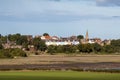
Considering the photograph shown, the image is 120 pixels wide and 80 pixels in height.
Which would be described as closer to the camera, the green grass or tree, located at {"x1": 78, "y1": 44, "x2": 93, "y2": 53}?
the green grass

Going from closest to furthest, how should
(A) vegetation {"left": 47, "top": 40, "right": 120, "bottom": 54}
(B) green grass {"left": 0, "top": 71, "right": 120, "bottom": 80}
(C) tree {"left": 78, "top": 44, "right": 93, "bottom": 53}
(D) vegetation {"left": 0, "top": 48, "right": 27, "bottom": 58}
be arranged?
(B) green grass {"left": 0, "top": 71, "right": 120, "bottom": 80} → (D) vegetation {"left": 0, "top": 48, "right": 27, "bottom": 58} → (C) tree {"left": 78, "top": 44, "right": 93, "bottom": 53} → (A) vegetation {"left": 47, "top": 40, "right": 120, "bottom": 54}

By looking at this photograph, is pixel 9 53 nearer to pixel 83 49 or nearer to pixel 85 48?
pixel 83 49

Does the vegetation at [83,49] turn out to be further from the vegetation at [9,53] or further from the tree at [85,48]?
the vegetation at [9,53]

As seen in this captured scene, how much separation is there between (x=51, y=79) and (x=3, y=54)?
7448cm

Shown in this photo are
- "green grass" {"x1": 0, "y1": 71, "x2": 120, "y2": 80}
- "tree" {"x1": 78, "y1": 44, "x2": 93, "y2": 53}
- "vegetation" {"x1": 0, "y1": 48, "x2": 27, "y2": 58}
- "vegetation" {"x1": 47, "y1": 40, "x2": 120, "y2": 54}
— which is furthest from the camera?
"vegetation" {"x1": 47, "y1": 40, "x2": 120, "y2": 54}

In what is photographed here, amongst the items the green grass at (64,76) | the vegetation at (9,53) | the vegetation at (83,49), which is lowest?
the green grass at (64,76)

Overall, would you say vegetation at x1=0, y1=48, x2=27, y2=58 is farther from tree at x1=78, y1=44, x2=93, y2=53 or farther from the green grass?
the green grass

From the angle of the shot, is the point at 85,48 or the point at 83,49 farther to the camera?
the point at 85,48

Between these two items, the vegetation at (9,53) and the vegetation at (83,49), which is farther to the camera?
the vegetation at (83,49)

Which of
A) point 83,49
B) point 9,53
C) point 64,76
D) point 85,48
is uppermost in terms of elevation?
point 85,48

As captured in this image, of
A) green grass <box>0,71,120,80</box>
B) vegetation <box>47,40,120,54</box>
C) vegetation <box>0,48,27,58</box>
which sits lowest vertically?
green grass <box>0,71,120,80</box>

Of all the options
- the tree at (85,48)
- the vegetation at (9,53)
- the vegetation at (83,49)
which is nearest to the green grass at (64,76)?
the vegetation at (9,53)

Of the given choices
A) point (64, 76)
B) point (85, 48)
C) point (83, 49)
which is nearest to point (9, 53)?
point (83, 49)

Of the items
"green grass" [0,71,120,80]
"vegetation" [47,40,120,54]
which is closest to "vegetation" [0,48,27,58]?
"vegetation" [47,40,120,54]
